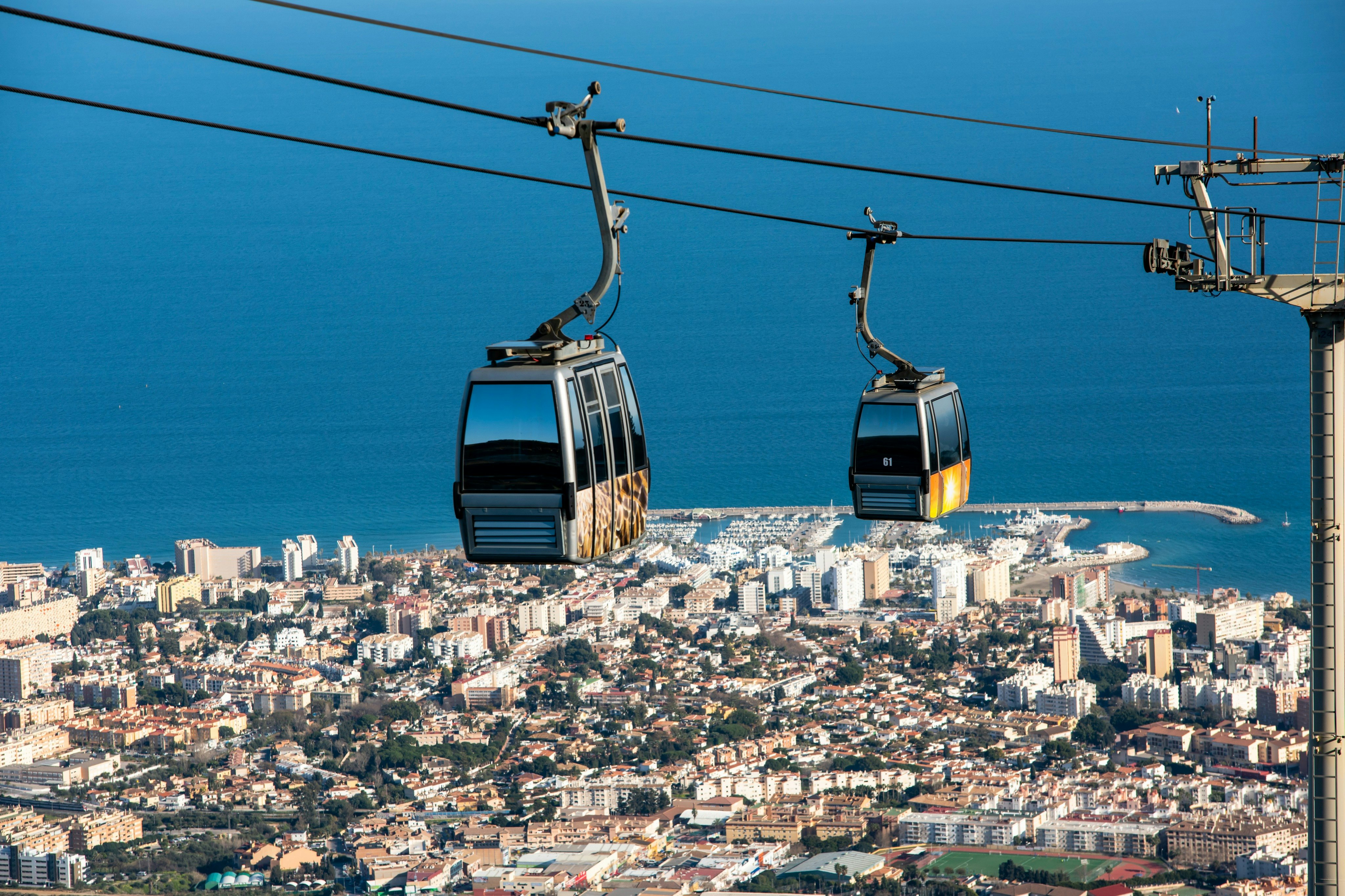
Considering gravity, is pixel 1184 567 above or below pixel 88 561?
below

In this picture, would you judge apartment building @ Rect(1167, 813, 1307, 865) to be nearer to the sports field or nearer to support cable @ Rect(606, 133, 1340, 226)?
the sports field

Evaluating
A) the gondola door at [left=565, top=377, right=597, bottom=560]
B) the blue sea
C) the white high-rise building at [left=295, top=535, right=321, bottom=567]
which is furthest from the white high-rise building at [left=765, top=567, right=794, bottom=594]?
the gondola door at [left=565, top=377, right=597, bottom=560]

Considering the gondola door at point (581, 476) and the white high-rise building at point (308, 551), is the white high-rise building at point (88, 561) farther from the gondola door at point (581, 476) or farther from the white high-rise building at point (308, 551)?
the gondola door at point (581, 476)

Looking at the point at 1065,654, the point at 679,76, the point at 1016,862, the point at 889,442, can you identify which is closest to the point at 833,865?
the point at 1016,862

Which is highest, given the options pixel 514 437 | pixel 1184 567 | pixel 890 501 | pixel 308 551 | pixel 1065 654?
pixel 514 437

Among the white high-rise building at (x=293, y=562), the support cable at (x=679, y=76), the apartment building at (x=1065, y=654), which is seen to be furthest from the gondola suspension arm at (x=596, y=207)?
the white high-rise building at (x=293, y=562)

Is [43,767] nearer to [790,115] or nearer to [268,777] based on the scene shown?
[268,777]

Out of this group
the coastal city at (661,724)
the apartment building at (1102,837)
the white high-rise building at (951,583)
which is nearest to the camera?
the apartment building at (1102,837)

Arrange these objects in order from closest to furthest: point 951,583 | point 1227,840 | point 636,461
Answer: point 636,461
point 1227,840
point 951,583

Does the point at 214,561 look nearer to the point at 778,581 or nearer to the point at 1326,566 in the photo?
the point at 778,581
